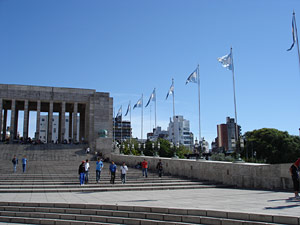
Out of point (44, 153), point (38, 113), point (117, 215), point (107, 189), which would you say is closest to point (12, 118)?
point (38, 113)

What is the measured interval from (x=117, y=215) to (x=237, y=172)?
8.27 m

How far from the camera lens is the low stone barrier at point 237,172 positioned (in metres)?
13.4

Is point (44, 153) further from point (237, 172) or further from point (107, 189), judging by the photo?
point (237, 172)

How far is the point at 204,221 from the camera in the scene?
27.0 feet

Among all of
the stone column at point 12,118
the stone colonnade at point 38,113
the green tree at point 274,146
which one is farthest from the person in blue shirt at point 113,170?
the green tree at point 274,146

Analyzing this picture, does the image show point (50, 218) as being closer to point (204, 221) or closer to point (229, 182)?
point (204, 221)

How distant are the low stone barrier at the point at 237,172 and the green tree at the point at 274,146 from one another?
3332cm

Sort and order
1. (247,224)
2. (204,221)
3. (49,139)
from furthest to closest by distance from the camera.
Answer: (49,139) → (204,221) → (247,224)

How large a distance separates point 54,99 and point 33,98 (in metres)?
3.17

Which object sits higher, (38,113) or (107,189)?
(38,113)

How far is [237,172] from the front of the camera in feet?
51.6

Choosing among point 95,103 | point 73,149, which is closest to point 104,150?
point 73,149

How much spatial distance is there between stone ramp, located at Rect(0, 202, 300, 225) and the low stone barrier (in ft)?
20.2

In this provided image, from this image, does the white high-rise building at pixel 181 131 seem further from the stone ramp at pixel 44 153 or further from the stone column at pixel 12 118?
the stone ramp at pixel 44 153
